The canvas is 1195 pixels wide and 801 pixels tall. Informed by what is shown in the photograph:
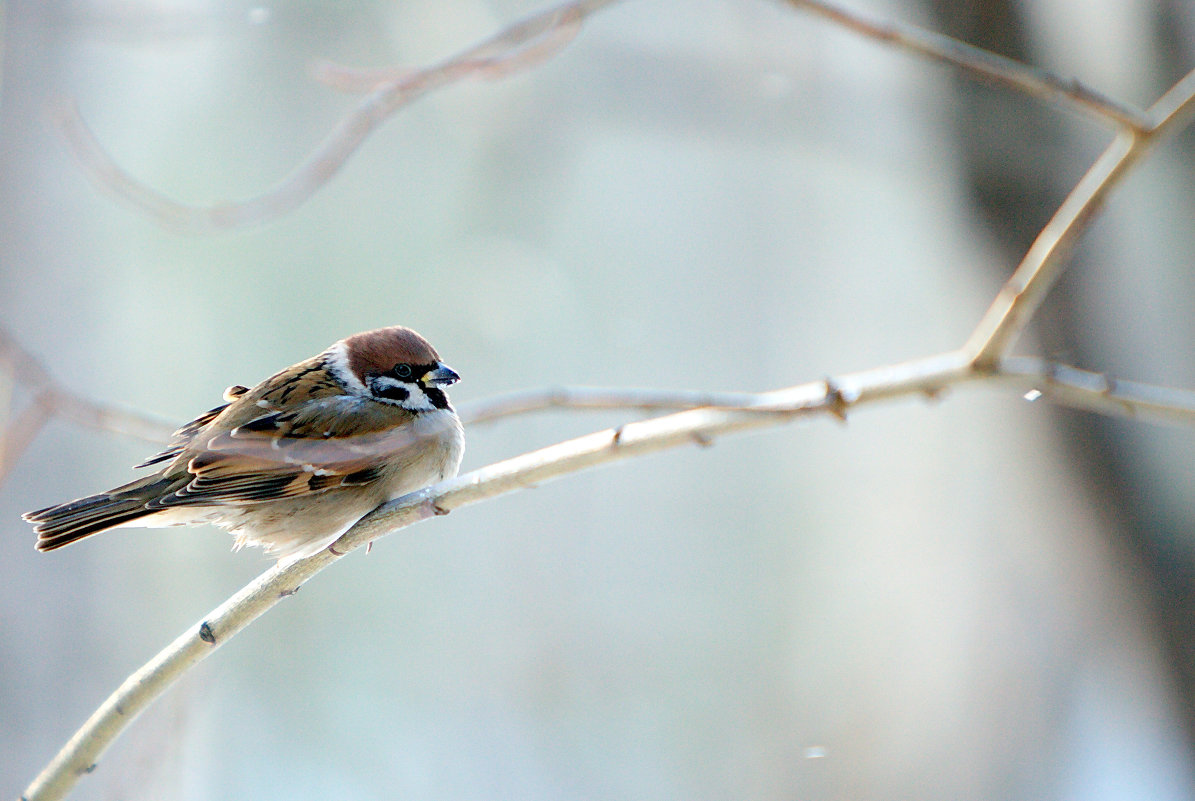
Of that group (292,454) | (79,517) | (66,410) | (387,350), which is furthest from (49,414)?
(387,350)

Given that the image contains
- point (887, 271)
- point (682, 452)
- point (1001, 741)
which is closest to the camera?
point (1001, 741)

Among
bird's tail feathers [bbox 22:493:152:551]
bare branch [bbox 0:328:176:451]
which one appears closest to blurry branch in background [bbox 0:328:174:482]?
bare branch [bbox 0:328:176:451]

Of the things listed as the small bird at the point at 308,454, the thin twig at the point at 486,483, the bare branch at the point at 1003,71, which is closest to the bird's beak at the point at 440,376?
the small bird at the point at 308,454

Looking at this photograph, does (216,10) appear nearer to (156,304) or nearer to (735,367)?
(156,304)

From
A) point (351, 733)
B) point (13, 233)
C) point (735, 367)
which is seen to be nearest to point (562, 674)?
point (351, 733)

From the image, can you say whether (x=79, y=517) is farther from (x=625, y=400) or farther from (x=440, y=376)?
(x=625, y=400)
